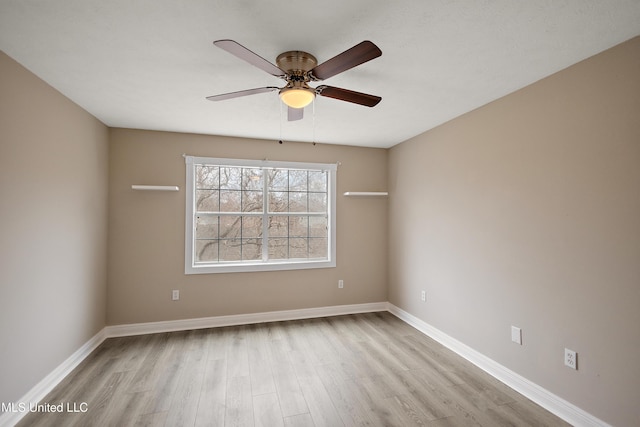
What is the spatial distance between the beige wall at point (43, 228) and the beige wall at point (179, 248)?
0.30 metres

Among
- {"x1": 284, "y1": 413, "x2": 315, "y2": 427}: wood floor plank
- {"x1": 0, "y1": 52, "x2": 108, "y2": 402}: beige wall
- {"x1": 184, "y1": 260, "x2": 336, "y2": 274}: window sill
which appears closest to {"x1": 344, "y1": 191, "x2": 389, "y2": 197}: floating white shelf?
{"x1": 184, "y1": 260, "x2": 336, "y2": 274}: window sill

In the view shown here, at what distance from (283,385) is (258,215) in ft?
7.27

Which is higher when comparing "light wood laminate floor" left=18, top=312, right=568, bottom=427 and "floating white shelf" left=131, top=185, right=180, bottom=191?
"floating white shelf" left=131, top=185, right=180, bottom=191

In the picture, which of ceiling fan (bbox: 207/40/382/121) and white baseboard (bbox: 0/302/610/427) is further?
white baseboard (bbox: 0/302/610/427)

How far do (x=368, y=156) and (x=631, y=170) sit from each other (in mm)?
3028

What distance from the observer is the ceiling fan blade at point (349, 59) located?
146cm

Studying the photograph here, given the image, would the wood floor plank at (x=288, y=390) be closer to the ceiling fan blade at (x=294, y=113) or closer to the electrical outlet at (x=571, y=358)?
the electrical outlet at (x=571, y=358)

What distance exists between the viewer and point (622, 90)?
72.9 inches

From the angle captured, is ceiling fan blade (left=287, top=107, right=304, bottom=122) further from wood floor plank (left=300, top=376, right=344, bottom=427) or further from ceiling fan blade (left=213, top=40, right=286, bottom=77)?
wood floor plank (left=300, top=376, right=344, bottom=427)

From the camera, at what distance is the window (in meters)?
3.91

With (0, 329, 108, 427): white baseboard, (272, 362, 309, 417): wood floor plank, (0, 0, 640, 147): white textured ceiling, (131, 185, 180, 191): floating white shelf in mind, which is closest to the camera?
(0, 0, 640, 147): white textured ceiling

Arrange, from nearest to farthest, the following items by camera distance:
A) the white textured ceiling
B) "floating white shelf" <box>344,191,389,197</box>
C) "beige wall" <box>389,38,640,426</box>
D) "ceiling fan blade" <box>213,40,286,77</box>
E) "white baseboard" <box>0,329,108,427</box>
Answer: "ceiling fan blade" <box>213,40,286,77</box> → the white textured ceiling → "beige wall" <box>389,38,640,426</box> → "white baseboard" <box>0,329,108,427</box> → "floating white shelf" <box>344,191,389,197</box>

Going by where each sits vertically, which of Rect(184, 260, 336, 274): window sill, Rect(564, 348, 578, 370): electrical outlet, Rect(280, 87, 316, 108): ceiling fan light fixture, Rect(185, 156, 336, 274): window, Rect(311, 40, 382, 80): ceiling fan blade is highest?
Rect(311, 40, 382, 80): ceiling fan blade

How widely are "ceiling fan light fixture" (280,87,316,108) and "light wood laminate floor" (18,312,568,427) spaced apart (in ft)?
7.09
